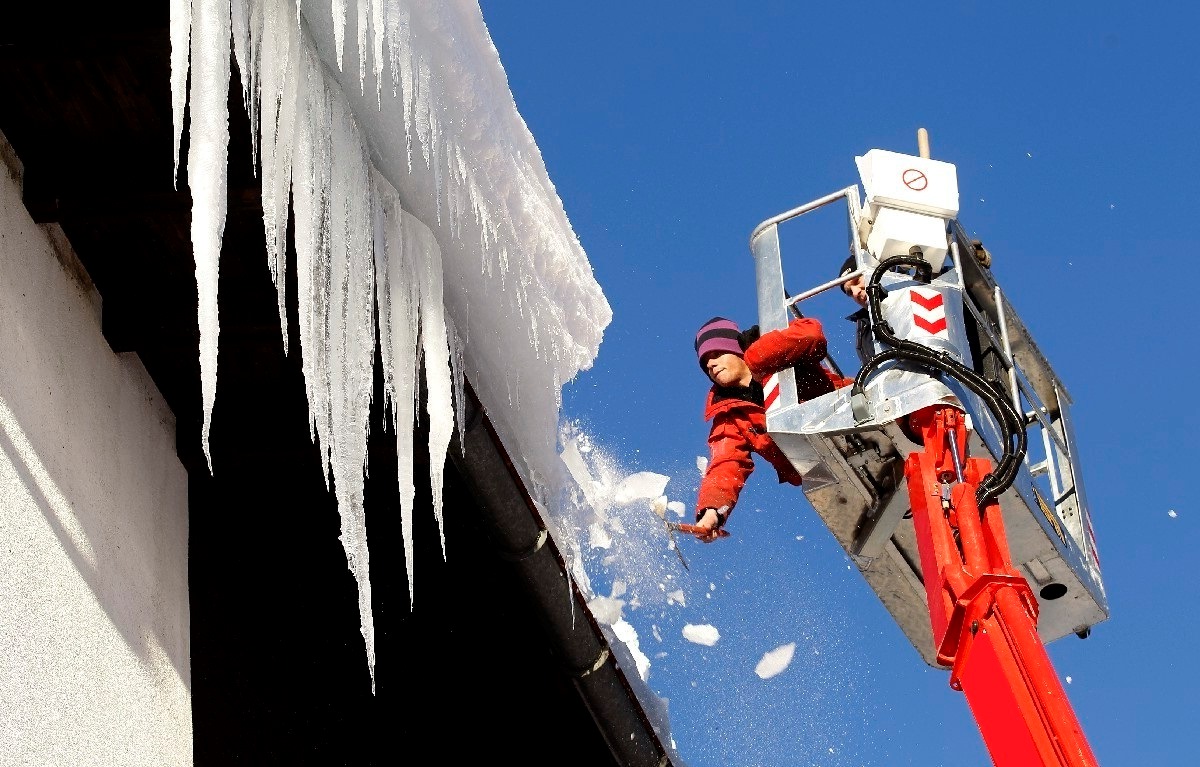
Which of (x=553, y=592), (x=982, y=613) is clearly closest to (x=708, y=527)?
(x=982, y=613)

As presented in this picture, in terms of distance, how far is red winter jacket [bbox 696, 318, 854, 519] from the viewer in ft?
20.5

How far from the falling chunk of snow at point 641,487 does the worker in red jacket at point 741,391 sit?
48 cm

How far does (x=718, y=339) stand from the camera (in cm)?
723

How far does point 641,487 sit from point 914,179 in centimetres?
174

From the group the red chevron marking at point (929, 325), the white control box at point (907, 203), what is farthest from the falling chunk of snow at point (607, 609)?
the white control box at point (907, 203)

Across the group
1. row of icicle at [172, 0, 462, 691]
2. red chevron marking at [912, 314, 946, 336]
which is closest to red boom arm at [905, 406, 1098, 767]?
red chevron marking at [912, 314, 946, 336]

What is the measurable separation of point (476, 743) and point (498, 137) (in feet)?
8.45

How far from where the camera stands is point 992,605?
4.79 m

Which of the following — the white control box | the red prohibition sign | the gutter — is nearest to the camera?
the gutter

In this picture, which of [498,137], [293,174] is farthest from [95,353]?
[498,137]

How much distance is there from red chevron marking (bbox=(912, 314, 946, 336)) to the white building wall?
2.92m

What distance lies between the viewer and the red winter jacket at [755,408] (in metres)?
6.25

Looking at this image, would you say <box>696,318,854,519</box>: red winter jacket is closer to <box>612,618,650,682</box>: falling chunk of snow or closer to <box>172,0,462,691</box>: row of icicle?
<box>612,618,650,682</box>: falling chunk of snow

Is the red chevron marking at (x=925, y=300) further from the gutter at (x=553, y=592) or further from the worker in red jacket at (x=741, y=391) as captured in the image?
the gutter at (x=553, y=592)
